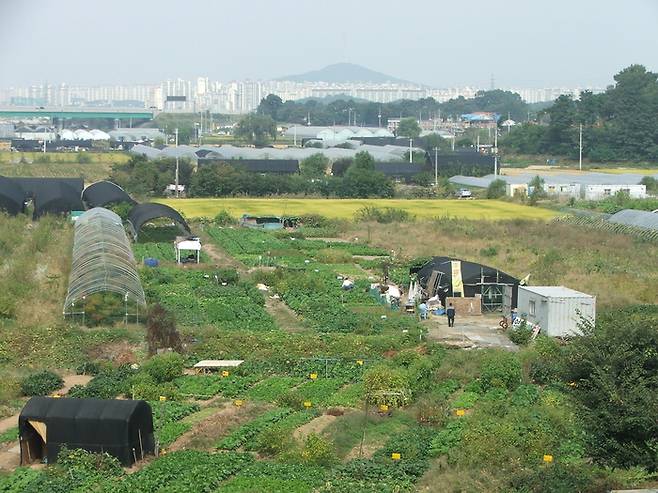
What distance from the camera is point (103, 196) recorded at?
26.1 metres

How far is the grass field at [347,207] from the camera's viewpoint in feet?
89.9

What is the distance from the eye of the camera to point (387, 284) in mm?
16344

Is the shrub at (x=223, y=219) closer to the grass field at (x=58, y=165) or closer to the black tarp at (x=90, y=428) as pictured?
the grass field at (x=58, y=165)

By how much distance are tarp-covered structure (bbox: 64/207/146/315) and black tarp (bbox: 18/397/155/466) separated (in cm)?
510

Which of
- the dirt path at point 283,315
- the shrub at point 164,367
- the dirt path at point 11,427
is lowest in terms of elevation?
the dirt path at point 11,427

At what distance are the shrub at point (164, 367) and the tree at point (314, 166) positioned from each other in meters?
26.2

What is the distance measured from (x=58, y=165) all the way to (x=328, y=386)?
3034cm

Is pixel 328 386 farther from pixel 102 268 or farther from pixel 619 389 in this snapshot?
pixel 102 268

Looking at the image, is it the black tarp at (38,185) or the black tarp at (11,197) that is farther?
the black tarp at (38,185)

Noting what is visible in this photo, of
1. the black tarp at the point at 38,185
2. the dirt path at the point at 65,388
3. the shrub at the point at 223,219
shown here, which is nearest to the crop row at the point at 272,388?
the dirt path at the point at 65,388

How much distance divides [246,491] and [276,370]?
371 centimetres

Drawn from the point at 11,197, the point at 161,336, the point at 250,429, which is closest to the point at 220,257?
the point at 11,197

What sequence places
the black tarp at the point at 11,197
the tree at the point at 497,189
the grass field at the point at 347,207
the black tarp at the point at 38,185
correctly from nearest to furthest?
the black tarp at the point at 11,197 → the black tarp at the point at 38,185 → the grass field at the point at 347,207 → the tree at the point at 497,189

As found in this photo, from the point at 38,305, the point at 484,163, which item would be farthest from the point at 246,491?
the point at 484,163
